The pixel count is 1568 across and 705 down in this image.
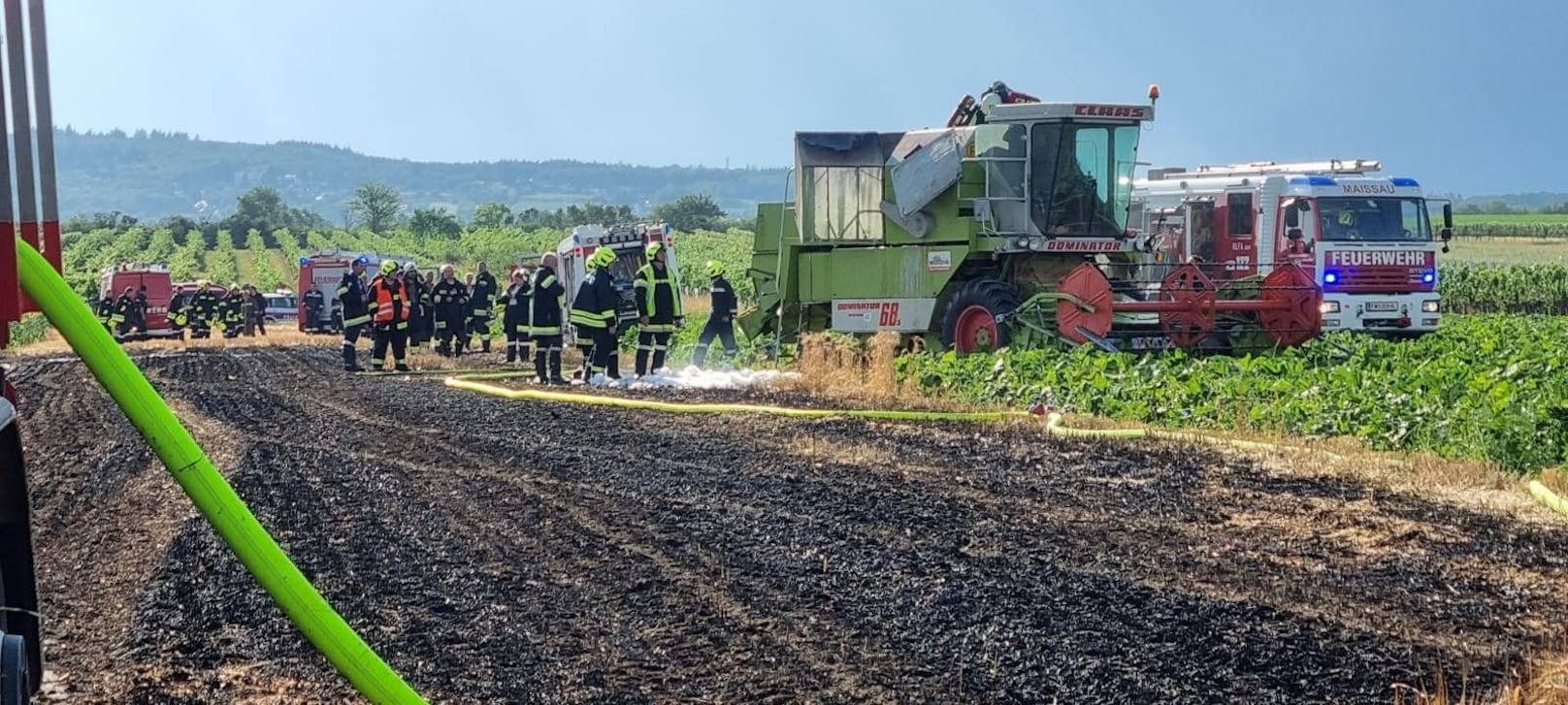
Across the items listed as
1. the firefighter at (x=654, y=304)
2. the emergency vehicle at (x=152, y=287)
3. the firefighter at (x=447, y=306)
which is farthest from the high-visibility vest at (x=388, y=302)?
the emergency vehicle at (x=152, y=287)

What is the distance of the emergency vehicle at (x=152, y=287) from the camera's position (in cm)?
4278

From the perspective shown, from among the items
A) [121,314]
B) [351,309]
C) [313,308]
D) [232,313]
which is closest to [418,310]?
[351,309]

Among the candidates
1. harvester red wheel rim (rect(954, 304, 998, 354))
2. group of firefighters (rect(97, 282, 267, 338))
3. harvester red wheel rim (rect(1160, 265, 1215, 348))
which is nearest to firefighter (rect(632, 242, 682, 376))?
harvester red wheel rim (rect(954, 304, 998, 354))

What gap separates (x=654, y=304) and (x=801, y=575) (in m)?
13.3

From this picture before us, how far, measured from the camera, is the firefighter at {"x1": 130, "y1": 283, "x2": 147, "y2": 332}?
41406 mm

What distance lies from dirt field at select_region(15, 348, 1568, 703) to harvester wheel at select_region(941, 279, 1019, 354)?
6.55m

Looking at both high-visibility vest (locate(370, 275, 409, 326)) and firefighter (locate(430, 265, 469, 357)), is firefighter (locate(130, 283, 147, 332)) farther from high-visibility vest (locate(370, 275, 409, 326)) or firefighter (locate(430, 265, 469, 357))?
high-visibility vest (locate(370, 275, 409, 326))

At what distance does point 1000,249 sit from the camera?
2084 cm

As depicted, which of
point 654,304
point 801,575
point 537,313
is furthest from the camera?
point 654,304

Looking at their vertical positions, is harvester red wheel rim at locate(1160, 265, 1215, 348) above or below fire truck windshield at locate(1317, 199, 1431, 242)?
below

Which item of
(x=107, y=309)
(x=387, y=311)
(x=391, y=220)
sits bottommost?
(x=107, y=309)

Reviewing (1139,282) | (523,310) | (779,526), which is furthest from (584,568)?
(523,310)

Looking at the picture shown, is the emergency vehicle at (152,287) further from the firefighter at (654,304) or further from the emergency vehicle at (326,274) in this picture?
the firefighter at (654,304)

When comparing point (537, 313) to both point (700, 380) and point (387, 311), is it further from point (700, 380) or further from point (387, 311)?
point (387, 311)
